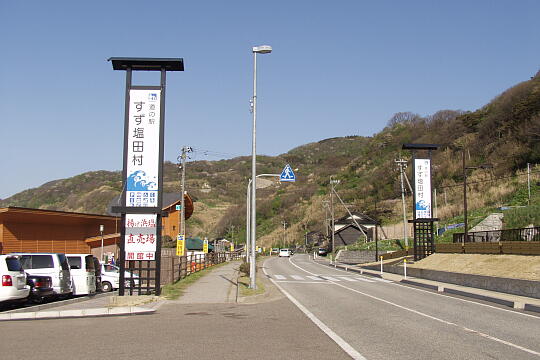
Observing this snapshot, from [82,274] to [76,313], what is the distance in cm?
579

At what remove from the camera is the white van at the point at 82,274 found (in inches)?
769

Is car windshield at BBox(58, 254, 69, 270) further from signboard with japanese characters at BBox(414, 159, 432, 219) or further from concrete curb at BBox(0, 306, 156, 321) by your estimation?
signboard with japanese characters at BBox(414, 159, 432, 219)

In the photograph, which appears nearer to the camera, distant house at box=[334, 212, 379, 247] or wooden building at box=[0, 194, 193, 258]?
wooden building at box=[0, 194, 193, 258]

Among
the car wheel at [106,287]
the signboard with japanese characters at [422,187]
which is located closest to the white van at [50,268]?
the car wheel at [106,287]

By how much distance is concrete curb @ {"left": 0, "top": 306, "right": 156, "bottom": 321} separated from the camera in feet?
44.6

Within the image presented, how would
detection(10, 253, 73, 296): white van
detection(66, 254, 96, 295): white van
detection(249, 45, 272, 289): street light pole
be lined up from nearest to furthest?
detection(10, 253, 73, 296): white van → detection(66, 254, 96, 295): white van → detection(249, 45, 272, 289): street light pole

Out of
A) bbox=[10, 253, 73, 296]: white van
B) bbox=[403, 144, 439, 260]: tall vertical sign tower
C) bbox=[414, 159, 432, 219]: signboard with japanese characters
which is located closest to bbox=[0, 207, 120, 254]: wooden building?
bbox=[10, 253, 73, 296]: white van

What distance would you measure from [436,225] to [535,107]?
3031 cm

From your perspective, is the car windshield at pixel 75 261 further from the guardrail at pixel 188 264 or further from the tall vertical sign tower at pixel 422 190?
the tall vertical sign tower at pixel 422 190

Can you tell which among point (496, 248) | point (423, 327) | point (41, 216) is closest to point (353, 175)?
point (41, 216)

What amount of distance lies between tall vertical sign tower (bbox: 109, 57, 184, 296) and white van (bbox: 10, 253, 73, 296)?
113 inches

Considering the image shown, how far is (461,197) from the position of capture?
7019 cm

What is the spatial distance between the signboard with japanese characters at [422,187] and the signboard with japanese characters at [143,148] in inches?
860

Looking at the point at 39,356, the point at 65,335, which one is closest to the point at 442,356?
the point at 39,356
